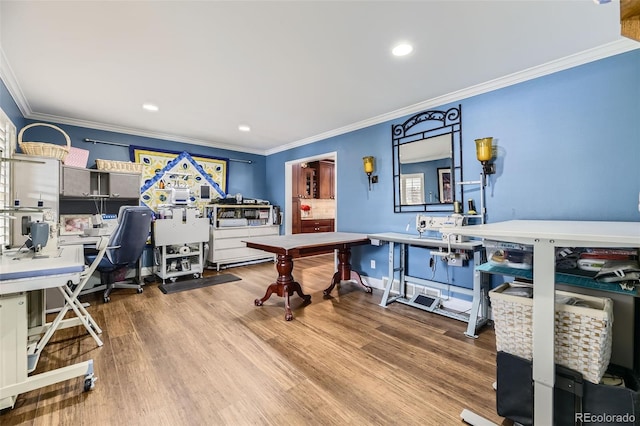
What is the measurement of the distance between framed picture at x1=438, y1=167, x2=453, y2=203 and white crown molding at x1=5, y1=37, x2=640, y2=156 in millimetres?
788

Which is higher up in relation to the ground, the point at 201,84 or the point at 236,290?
the point at 201,84

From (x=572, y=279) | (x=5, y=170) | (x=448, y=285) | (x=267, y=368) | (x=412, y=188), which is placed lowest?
(x=267, y=368)

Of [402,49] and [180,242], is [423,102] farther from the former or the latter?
Result: [180,242]

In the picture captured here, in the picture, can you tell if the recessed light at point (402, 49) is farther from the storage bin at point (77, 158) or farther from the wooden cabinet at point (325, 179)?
the wooden cabinet at point (325, 179)

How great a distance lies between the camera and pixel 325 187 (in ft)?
23.4

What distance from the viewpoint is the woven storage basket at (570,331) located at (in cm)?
120

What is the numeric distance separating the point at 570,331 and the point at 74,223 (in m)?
5.21

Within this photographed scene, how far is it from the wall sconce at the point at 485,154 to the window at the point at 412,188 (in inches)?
28.4

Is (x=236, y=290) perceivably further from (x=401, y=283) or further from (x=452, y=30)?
(x=452, y=30)

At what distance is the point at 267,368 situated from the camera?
1901mm

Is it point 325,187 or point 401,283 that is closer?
point 401,283

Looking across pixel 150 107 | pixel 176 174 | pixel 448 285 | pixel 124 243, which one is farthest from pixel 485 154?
pixel 176 174

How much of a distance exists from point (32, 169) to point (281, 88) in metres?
2.87

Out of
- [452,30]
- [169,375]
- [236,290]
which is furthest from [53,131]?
[452,30]
